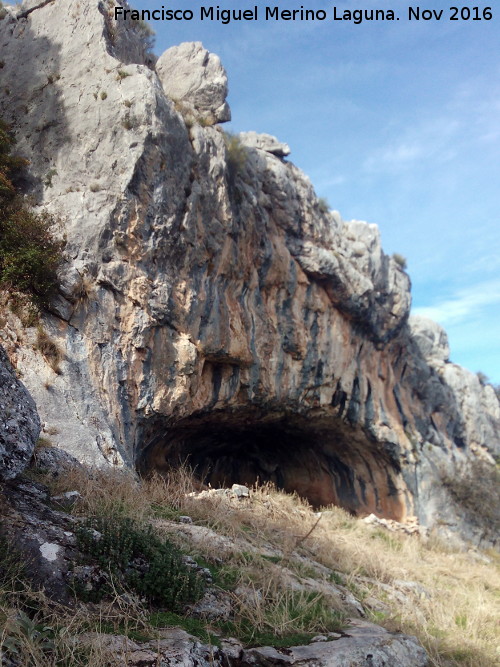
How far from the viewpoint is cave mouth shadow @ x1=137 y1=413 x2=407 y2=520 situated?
18.4 metres

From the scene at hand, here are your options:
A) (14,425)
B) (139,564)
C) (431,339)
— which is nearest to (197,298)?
(14,425)

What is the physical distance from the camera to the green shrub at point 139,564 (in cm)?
492

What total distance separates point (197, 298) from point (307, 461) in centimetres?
1005

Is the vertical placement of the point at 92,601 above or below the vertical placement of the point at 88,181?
below

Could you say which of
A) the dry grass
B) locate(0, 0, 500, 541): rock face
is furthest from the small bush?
the dry grass

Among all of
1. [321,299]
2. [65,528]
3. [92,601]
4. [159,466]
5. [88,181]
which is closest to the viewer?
[92,601]

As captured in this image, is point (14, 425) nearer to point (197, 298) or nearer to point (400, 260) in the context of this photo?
point (197, 298)

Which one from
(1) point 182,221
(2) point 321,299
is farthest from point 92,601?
(2) point 321,299

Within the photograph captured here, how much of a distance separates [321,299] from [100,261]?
831 centimetres

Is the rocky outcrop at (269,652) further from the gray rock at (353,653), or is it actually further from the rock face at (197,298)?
the rock face at (197,298)

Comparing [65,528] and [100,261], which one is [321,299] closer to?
[100,261]

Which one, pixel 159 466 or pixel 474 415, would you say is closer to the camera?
pixel 159 466

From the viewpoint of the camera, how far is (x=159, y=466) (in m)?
15.7

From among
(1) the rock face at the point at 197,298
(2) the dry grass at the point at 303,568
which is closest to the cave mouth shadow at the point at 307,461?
(1) the rock face at the point at 197,298
